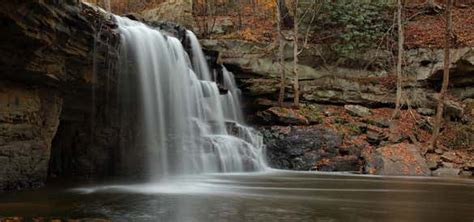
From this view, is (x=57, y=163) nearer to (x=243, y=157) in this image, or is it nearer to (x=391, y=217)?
(x=243, y=157)

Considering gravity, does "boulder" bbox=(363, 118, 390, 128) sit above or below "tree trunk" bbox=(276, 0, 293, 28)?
below

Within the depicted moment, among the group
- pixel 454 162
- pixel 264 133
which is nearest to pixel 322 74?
pixel 264 133

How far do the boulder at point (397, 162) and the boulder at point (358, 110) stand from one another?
3287mm

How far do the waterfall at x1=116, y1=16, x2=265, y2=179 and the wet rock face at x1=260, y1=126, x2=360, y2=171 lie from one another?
0.60 metres

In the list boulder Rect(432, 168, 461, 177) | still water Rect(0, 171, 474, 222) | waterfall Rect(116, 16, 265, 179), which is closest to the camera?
still water Rect(0, 171, 474, 222)

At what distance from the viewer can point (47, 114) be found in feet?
33.7

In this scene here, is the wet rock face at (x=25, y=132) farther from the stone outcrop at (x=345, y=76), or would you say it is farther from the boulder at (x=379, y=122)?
the boulder at (x=379, y=122)

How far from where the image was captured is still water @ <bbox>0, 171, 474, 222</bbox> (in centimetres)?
630

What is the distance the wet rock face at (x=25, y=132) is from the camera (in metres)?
8.89

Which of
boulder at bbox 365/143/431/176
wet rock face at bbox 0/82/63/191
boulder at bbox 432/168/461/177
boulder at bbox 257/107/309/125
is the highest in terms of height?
boulder at bbox 257/107/309/125

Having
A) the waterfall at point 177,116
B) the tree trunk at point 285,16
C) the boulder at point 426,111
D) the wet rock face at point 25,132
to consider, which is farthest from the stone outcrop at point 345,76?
the wet rock face at point 25,132

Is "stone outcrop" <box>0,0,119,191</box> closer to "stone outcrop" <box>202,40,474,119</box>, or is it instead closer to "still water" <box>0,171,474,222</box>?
"still water" <box>0,171,474,222</box>

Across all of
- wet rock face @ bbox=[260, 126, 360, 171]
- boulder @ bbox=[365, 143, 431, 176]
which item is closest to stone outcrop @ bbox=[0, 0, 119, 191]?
wet rock face @ bbox=[260, 126, 360, 171]

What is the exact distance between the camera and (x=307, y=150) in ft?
54.5
